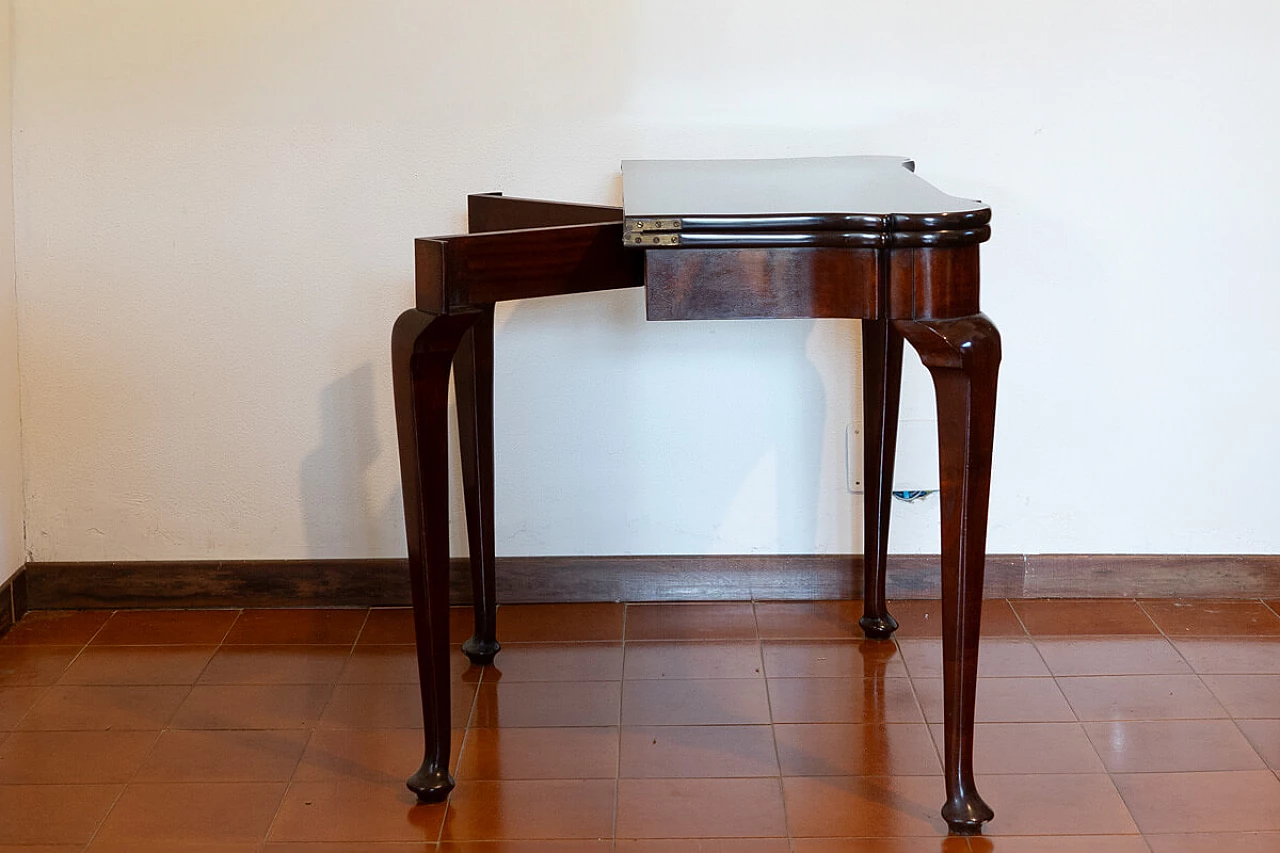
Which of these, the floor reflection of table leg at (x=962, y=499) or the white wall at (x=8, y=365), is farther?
the white wall at (x=8, y=365)

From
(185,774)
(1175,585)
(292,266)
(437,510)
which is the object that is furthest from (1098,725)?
(292,266)

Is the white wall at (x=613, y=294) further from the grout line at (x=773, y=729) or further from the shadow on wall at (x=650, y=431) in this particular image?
the grout line at (x=773, y=729)

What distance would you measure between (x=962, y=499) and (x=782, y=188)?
54 centimetres

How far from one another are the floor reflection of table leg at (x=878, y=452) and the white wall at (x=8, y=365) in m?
1.64

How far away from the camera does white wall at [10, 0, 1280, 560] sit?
265cm

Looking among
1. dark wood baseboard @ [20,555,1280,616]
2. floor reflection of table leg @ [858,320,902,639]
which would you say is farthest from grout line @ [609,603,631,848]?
floor reflection of table leg @ [858,320,902,639]

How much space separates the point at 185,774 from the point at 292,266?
102cm

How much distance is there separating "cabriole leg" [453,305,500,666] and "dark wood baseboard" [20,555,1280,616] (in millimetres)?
276

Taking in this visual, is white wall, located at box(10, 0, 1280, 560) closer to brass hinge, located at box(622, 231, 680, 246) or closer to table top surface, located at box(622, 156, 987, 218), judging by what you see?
table top surface, located at box(622, 156, 987, 218)

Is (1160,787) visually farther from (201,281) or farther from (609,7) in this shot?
(201,281)

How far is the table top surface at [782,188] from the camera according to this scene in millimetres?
1840

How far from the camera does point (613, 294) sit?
2781mm

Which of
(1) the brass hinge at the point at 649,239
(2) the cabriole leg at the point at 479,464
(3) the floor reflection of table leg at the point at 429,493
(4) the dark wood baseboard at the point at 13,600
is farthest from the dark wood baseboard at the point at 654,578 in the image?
(1) the brass hinge at the point at 649,239

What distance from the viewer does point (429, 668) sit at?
6.70 ft
